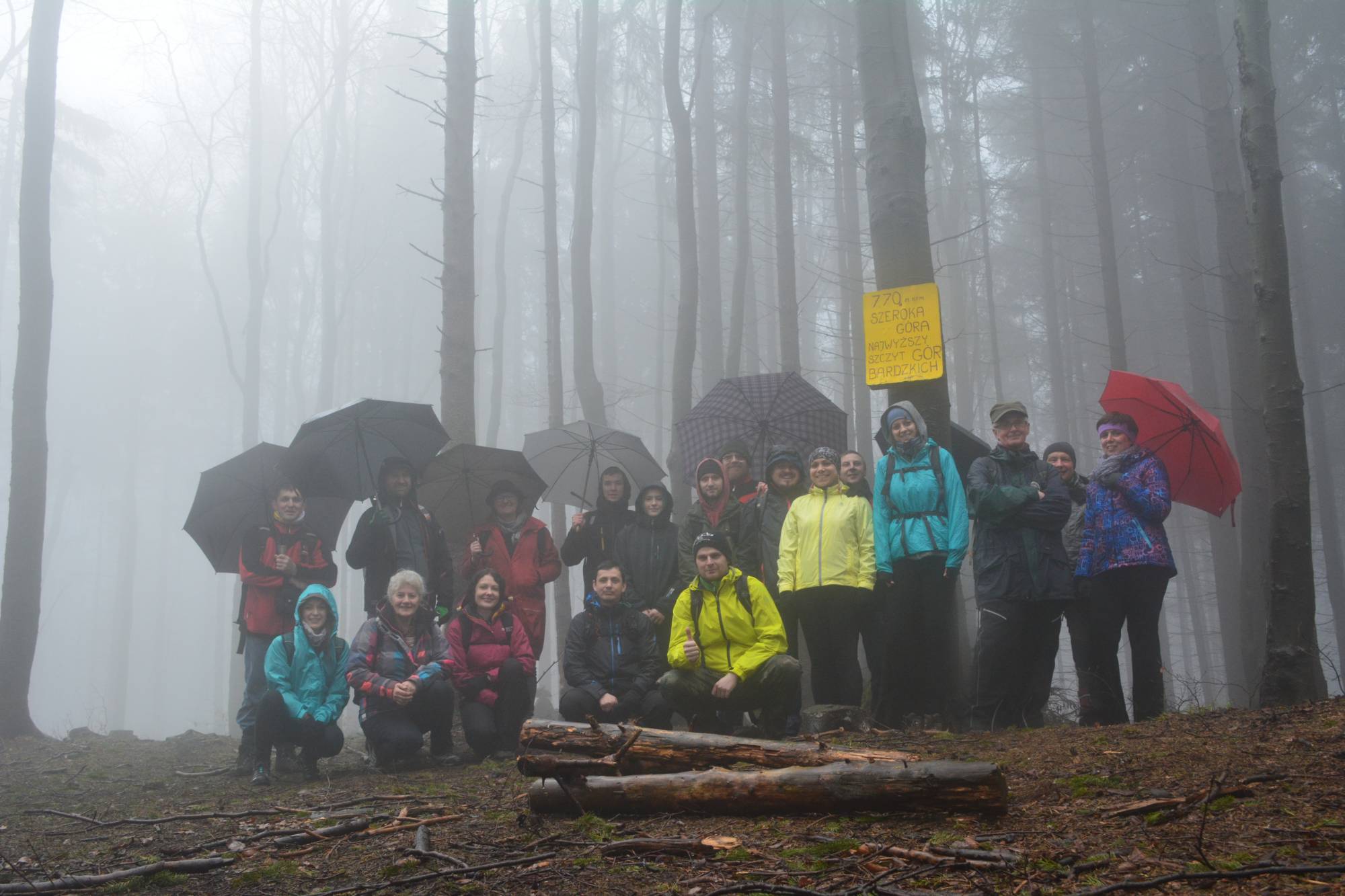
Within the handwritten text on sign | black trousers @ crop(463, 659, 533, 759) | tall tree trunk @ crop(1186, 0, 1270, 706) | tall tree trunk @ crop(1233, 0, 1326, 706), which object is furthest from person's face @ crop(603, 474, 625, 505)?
tall tree trunk @ crop(1186, 0, 1270, 706)

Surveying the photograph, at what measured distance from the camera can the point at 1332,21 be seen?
1884cm

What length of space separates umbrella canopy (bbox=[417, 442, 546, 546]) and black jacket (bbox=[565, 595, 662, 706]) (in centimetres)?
179

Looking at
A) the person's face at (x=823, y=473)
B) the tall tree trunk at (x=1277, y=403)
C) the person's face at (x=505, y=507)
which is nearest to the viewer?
the tall tree trunk at (x=1277, y=403)

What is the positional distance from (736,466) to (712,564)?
1.37 meters

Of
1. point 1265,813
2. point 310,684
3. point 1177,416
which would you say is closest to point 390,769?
point 310,684

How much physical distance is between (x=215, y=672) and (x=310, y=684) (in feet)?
98.7

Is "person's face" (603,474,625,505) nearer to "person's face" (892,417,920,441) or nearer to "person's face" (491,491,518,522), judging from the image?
"person's face" (491,491,518,522)

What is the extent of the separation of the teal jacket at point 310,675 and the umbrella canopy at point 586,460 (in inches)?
113

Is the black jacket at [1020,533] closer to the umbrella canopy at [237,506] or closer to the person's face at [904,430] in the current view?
the person's face at [904,430]

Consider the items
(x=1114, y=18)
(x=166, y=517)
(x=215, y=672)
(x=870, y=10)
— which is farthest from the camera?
(x=166, y=517)

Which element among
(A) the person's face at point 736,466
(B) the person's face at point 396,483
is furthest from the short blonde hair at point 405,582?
(A) the person's face at point 736,466

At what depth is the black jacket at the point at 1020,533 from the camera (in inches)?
235

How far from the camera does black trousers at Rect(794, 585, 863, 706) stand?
21.0ft

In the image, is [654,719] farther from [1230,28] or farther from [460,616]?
[1230,28]
